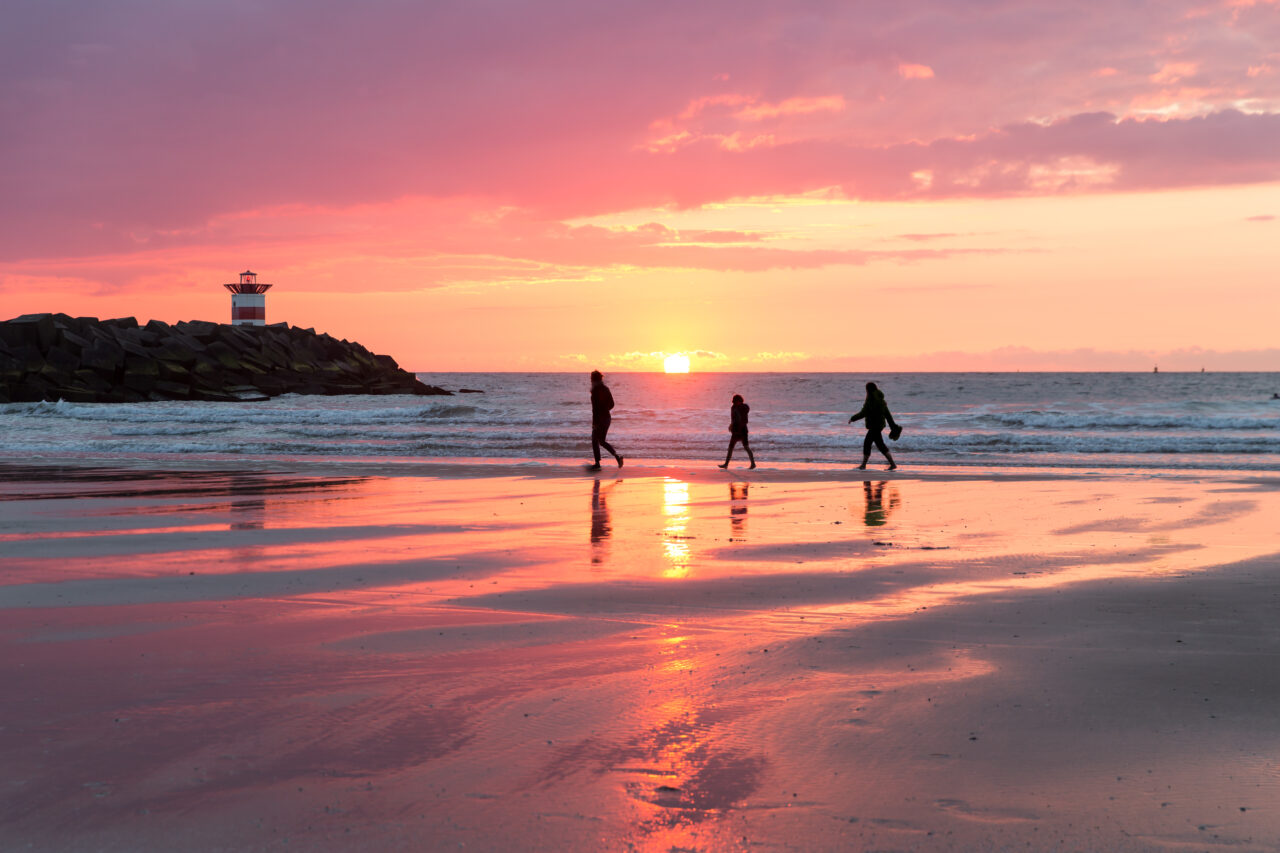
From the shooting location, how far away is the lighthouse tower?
71.8 metres

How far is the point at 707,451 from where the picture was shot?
82.8 ft

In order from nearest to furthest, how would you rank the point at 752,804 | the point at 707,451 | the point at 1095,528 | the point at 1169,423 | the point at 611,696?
the point at 752,804
the point at 611,696
the point at 1095,528
the point at 707,451
the point at 1169,423

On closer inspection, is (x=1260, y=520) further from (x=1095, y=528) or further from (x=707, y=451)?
(x=707, y=451)

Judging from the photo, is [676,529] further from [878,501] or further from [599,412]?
[599,412]

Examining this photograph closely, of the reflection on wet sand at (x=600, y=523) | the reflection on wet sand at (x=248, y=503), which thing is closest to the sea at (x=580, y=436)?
the reflection on wet sand at (x=248, y=503)

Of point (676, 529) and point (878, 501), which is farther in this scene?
point (878, 501)

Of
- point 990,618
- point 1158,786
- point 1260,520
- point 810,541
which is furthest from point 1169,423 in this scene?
point 1158,786

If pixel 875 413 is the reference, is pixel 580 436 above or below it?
below

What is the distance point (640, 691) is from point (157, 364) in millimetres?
55873

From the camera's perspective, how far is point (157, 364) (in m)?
53.8

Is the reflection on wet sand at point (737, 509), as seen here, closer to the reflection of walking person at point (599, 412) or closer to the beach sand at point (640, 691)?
the beach sand at point (640, 691)

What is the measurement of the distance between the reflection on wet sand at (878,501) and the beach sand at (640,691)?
1539mm

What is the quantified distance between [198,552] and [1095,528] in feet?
27.5

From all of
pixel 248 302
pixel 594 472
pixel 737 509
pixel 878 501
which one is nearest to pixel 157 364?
pixel 248 302
